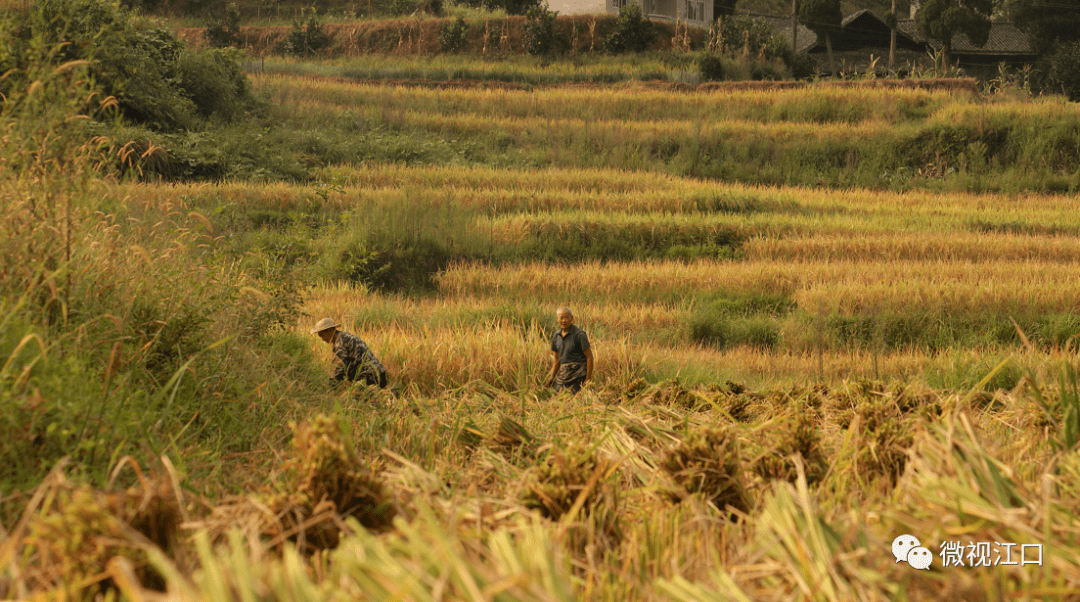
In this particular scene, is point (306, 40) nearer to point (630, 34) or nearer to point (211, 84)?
point (630, 34)

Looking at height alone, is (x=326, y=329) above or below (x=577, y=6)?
below

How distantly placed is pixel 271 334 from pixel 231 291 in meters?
1.84

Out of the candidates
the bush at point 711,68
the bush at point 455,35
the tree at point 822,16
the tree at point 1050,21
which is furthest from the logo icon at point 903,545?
the tree at point 1050,21

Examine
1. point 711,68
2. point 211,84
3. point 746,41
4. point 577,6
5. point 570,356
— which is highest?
point 577,6

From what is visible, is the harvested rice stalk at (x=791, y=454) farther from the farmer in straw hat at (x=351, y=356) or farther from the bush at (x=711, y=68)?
the bush at (x=711, y=68)

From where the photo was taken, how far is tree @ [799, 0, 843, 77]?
116 ft

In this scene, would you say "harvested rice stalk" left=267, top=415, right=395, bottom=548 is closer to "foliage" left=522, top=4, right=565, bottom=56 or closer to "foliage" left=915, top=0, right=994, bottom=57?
"foliage" left=522, top=4, right=565, bottom=56

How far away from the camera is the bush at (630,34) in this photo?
37.1 m

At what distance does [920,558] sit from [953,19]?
39.2m

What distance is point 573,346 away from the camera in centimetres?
665

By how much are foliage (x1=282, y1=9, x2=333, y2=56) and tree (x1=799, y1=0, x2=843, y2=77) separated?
2364 cm

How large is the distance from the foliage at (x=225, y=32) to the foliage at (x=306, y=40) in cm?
246

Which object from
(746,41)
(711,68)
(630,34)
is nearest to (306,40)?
(630,34)

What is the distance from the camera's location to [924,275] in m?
11.1
